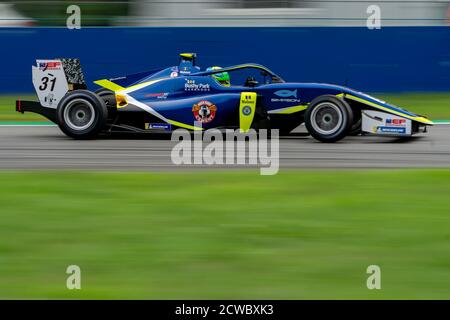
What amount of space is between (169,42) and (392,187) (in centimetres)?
873

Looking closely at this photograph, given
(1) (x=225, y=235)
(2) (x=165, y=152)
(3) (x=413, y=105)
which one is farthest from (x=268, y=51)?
(1) (x=225, y=235)

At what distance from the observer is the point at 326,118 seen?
10781 millimetres

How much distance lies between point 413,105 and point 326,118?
4741 millimetres

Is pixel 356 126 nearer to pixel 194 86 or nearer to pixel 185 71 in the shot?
pixel 194 86

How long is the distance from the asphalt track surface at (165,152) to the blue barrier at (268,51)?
12.5ft

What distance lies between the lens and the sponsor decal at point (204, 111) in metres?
10.9

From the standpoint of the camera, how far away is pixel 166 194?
759 cm

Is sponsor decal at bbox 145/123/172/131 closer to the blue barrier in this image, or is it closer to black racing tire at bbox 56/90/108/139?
black racing tire at bbox 56/90/108/139

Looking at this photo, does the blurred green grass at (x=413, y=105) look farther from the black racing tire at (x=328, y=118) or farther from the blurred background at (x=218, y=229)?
the black racing tire at (x=328, y=118)

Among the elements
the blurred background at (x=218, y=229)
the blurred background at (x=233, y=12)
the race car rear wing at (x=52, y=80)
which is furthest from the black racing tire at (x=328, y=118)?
the blurred background at (x=233, y=12)

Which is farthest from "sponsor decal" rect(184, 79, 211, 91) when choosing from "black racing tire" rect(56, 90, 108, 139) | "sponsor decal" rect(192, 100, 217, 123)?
"black racing tire" rect(56, 90, 108, 139)

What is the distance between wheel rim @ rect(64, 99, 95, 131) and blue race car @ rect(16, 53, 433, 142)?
13 mm

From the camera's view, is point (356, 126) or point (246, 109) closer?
point (246, 109)

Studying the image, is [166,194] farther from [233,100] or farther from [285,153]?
[233,100]
